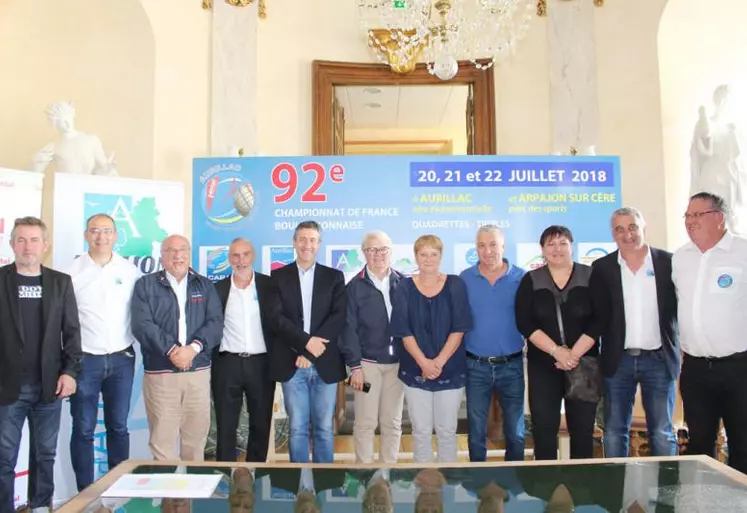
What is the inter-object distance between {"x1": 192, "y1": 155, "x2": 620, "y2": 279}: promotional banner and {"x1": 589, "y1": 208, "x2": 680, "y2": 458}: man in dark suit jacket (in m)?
1.15

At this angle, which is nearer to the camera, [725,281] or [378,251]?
[725,281]

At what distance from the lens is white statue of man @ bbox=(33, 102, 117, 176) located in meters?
3.96

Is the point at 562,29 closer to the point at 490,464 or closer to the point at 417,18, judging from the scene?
the point at 417,18

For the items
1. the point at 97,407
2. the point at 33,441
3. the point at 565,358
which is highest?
the point at 565,358

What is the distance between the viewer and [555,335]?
8.80 feet

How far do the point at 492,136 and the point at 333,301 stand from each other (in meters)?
2.65

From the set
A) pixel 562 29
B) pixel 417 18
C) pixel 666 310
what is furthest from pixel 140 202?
pixel 562 29

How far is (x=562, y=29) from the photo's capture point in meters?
4.96

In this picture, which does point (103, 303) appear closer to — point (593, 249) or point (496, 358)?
point (496, 358)

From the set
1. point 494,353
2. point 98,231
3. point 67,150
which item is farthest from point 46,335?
point 494,353

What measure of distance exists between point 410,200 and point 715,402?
6.75 feet

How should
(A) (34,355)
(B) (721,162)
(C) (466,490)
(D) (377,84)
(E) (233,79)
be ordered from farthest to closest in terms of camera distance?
1. (D) (377,84)
2. (E) (233,79)
3. (B) (721,162)
4. (A) (34,355)
5. (C) (466,490)

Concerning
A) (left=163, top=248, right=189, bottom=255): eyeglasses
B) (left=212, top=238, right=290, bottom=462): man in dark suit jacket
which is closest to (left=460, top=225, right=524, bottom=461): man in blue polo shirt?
(left=212, top=238, right=290, bottom=462): man in dark suit jacket

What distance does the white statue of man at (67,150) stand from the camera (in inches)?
156
